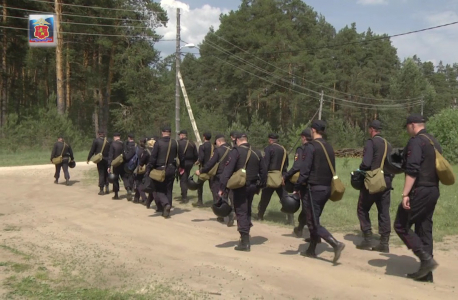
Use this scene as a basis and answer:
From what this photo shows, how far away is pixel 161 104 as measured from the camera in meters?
41.6

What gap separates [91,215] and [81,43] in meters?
34.0

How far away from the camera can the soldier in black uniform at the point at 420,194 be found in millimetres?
5871

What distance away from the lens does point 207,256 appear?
7215mm

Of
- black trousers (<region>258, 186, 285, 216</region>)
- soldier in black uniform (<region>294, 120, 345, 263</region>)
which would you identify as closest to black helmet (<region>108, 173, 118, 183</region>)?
black trousers (<region>258, 186, 285, 216</region>)

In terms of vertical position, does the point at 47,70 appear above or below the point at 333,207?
above

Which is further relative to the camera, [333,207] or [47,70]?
[47,70]

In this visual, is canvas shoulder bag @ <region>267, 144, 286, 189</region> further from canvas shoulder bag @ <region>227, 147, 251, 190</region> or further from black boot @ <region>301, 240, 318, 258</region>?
black boot @ <region>301, 240, 318, 258</region>

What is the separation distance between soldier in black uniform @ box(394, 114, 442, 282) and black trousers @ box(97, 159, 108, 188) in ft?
31.5

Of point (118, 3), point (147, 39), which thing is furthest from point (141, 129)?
point (118, 3)

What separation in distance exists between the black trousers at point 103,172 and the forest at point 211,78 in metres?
18.1

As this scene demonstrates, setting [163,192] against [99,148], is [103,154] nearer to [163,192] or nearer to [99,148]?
[99,148]

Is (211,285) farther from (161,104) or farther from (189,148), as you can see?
(161,104)

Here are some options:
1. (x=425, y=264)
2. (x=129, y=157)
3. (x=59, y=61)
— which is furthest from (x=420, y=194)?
(x=59, y=61)

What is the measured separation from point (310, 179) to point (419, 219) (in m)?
1.61
